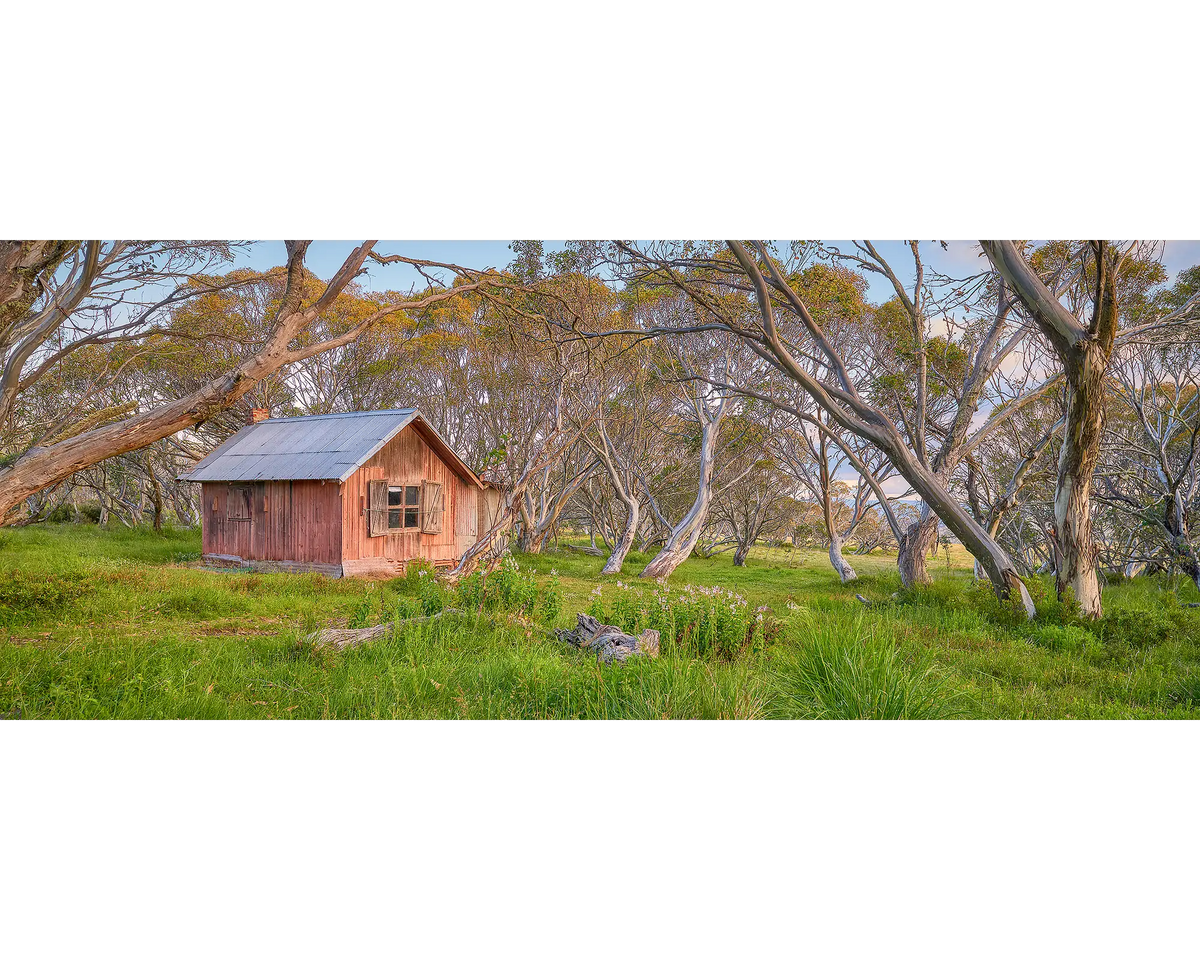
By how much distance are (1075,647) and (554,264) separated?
12.3m

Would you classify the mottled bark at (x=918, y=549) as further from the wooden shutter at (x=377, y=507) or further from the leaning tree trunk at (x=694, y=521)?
the wooden shutter at (x=377, y=507)

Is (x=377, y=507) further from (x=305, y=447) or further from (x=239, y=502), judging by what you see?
(x=239, y=502)

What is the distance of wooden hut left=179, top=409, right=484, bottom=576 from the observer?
13414 millimetres

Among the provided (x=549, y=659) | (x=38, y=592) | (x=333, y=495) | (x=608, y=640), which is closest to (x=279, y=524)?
(x=333, y=495)

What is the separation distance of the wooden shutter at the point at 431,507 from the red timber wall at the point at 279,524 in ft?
7.60

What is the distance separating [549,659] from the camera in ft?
14.8

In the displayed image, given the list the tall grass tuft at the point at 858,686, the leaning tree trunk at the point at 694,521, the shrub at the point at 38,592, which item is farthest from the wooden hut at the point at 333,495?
the tall grass tuft at the point at 858,686

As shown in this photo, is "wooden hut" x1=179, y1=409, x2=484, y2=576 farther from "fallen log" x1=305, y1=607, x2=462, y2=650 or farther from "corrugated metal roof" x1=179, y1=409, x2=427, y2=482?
"fallen log" x1=305, y1=607, x2=462, y2=650

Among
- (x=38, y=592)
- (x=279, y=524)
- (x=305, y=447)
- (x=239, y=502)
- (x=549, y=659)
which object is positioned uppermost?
(x=305, y=447)

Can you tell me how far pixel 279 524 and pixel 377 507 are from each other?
2269mm

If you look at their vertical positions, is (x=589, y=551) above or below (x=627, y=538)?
below

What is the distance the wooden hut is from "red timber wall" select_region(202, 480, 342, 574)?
0.02 m

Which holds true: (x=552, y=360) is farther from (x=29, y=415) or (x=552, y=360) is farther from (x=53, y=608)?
(x=29, y=415)
